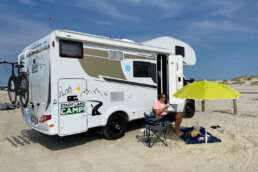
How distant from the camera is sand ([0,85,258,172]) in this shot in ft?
17.7

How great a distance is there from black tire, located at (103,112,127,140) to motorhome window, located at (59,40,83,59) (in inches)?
74.8

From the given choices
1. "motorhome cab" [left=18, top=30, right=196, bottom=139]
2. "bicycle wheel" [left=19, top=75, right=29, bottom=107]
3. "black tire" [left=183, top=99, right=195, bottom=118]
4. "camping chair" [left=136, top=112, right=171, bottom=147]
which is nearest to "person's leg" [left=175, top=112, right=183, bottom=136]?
"camping chair" [left=136, top=112, right=171, bottom=147]

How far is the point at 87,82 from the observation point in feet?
22.2

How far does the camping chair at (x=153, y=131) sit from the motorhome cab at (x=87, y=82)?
27.5 inches

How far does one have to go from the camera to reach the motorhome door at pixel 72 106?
6.27m

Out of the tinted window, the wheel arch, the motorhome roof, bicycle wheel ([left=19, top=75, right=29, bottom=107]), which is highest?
the motorhome roof

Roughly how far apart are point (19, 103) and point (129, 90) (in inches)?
124

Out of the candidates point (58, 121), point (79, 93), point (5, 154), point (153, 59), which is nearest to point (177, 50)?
point (153, 59)

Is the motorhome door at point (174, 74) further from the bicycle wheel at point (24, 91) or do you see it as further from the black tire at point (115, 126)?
the bicycle wheel at point (24, 91)

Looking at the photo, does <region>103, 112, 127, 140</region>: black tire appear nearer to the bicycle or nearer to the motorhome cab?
the motorhome cab

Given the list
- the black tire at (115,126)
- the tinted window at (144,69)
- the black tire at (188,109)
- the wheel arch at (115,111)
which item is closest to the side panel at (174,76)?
the tinted window at (144,69)

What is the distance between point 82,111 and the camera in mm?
6629

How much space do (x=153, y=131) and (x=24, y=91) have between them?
3.56 m

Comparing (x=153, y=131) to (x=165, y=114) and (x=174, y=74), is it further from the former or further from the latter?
(x=174, y=74)
